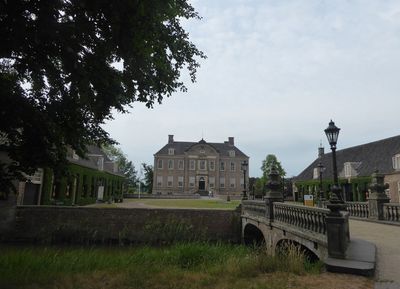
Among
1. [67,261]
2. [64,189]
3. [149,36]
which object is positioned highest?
[149,36]

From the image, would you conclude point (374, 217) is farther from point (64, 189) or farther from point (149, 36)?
point (64, 189)

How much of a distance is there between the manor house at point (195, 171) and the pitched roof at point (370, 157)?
26.4 meters

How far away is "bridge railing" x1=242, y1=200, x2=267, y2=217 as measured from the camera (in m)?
18.7

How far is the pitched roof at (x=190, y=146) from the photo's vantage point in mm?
74006

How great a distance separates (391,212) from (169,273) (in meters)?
14.3

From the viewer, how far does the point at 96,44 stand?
21.6ft

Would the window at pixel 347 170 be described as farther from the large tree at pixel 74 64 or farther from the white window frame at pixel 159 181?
the large tree at pixel 74 64

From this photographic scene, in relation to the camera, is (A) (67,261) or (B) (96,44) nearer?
(B) (96,44)

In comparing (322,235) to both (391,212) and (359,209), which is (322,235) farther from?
(359,209)

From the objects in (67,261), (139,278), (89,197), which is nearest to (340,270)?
(139,278)

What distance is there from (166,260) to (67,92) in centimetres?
501

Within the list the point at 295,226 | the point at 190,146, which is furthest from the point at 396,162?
the point at 190,146

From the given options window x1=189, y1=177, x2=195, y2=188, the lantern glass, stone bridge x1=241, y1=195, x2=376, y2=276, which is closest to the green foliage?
stone bridge x1=241, y1=195, x2=376, y2=276

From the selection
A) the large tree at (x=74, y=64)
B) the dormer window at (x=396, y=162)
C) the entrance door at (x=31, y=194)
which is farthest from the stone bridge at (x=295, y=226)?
the dormer window at (x=396, y=162)
